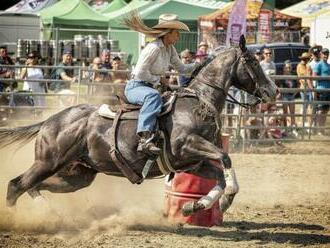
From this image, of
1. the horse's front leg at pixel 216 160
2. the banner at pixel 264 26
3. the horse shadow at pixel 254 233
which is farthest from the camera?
the banner at pixel 264 26

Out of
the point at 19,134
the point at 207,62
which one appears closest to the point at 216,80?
the point at 207,62

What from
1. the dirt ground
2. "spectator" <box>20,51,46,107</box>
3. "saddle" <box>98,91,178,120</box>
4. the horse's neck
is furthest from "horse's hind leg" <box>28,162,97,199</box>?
"spectator" <box>20,51,46,107</box>

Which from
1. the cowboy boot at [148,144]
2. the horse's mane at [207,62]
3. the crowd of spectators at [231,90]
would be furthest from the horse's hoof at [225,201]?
the crowd of spectators at [231,90]

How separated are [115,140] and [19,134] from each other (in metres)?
1.28

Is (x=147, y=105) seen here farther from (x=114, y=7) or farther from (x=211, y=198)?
(x=114, y=7)

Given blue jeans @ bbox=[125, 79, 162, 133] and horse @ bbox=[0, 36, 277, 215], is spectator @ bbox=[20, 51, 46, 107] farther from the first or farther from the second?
blue jeans @ bbox=[125, 79, 162, 133]

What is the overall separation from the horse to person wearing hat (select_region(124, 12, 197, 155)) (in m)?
0.19

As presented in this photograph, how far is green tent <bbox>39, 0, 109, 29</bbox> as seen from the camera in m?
25.7

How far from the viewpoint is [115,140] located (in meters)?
7.61

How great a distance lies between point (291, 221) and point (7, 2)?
38724 millimetres

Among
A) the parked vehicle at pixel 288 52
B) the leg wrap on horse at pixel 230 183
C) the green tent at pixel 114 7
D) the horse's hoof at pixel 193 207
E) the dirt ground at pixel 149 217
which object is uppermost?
the green tent at pixel 114 7

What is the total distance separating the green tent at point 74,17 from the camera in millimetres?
25719

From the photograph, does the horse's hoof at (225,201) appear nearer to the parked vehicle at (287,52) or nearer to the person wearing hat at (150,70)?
the person wearing hat at (150,70)

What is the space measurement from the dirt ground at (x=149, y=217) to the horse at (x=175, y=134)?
1.24ft
